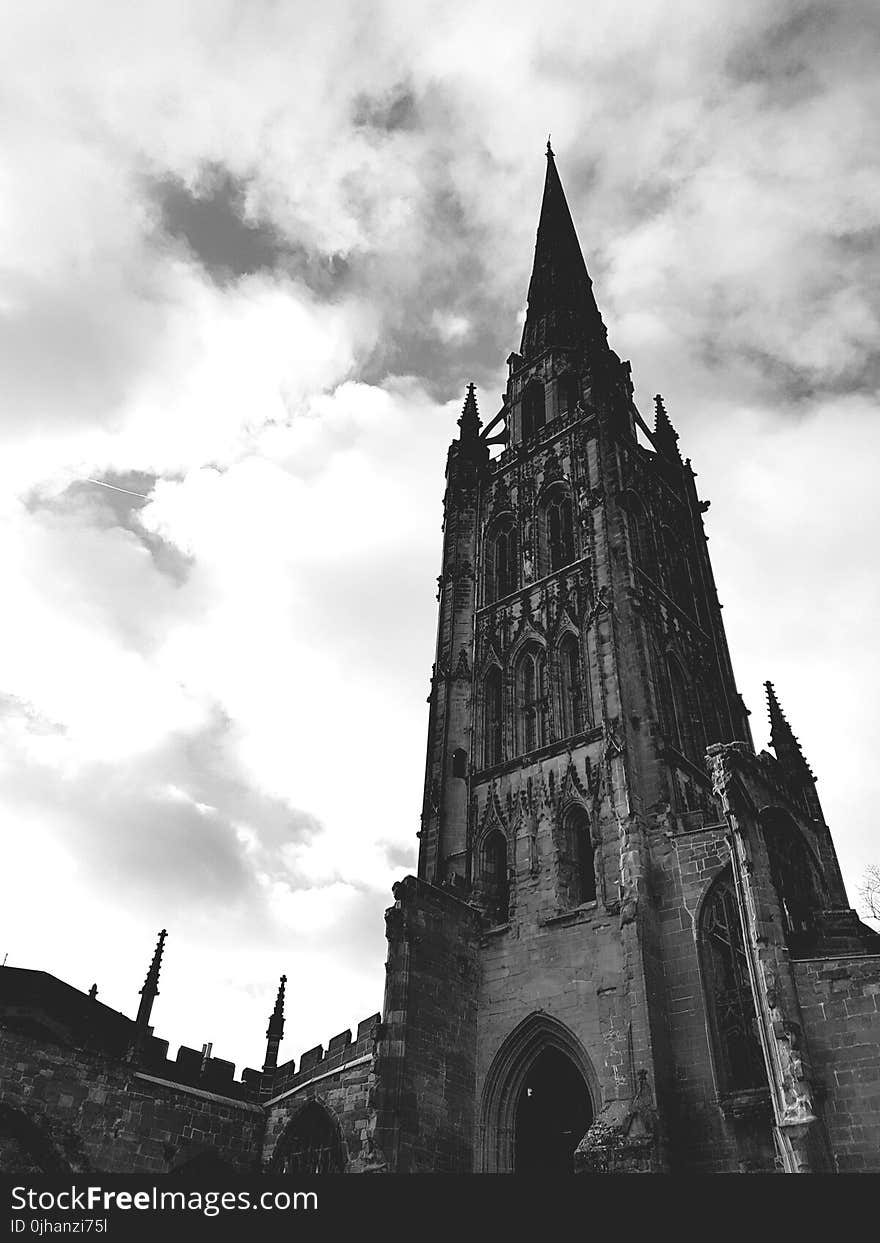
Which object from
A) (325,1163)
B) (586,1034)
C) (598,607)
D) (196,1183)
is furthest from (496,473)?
(196,1183)

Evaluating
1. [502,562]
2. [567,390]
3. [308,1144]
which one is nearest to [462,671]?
[502,562]

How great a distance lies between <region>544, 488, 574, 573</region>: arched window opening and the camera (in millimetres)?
28703

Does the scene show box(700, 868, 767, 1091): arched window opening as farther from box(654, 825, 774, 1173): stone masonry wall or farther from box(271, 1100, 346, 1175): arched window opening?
box(271, 1100, 346, 1175): arched window opening

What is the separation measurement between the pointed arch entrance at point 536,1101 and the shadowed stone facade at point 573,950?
0.17 ft

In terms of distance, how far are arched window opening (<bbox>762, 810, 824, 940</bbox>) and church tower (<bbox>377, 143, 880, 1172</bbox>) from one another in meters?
0.10

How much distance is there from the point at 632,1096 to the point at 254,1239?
34.0ft

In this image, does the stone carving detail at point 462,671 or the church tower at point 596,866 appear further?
the stone carving detail at point 462,671

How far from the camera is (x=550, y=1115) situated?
19250mm

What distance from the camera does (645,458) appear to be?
3259 centimetres

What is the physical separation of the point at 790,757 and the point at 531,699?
8.18 m

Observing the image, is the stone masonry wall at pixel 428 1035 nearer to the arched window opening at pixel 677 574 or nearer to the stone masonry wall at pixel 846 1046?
the stone masonry wall at pixel 846 1046

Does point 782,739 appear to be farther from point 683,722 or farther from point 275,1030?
point 275,1030

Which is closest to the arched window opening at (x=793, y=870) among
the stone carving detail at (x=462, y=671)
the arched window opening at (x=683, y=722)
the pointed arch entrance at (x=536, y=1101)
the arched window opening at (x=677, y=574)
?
the arched window opening at (x=683, y=722)

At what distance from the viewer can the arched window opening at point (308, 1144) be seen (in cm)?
2150
